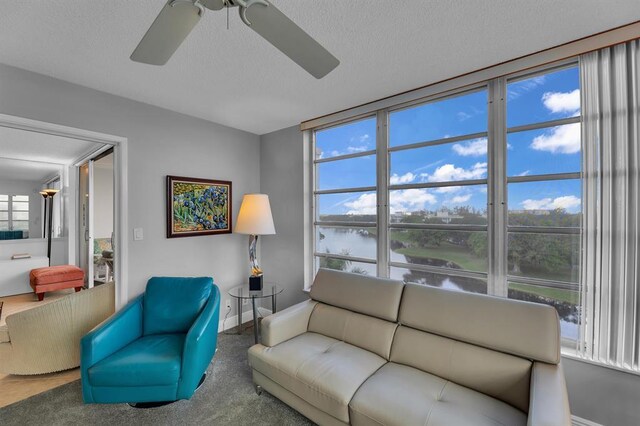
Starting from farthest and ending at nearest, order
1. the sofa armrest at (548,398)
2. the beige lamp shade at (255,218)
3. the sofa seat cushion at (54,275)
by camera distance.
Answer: the sofa seat cushion at (54,275) < the beige lamp shade at (255,218) < the sofa armrest at (548,398)

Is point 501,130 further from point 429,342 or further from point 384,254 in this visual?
point 429,342

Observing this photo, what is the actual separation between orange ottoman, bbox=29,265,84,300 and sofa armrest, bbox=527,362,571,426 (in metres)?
5.60

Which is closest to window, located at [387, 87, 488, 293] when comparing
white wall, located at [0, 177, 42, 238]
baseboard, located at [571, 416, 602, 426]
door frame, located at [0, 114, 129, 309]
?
baseboard, located at [571, 416, 602, 426]

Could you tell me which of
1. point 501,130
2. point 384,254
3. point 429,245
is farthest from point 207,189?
point 501,130

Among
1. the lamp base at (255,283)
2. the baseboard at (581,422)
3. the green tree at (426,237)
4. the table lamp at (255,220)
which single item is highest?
the table lamp at (255,220)

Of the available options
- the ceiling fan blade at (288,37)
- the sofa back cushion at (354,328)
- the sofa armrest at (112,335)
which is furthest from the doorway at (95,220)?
the ceiling fan blade at (288,37)

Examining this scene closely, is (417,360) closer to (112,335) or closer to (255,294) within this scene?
(255,294)

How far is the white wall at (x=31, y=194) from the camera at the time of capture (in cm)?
465

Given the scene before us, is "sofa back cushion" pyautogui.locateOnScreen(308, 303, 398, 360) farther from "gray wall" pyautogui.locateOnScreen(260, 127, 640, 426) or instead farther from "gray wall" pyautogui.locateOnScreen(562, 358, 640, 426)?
"gray wall" pyautogui.locateOnScreen(562, 358, 640, 426)

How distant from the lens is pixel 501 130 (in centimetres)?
210

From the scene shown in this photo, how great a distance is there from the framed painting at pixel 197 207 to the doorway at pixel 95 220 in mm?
1965

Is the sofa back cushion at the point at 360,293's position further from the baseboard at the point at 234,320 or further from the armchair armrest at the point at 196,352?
the baseboard at the point at 234,320

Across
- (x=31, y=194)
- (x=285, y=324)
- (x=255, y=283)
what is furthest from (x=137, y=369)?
(x=31, y=194)

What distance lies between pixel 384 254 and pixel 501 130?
1.45m
